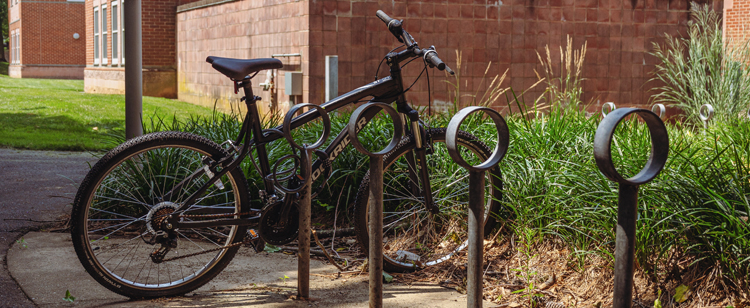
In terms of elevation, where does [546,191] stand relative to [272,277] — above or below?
above

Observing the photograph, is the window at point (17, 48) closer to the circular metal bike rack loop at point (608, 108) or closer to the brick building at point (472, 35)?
the brick building at point (472, 35)

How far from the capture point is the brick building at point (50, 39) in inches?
1459

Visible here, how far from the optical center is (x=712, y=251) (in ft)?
10.2

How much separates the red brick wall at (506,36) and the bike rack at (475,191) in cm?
793

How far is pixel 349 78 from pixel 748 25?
9665mm

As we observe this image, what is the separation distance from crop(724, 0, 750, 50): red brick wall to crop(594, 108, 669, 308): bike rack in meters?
14.6

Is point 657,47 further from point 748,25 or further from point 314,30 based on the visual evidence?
point 314,30

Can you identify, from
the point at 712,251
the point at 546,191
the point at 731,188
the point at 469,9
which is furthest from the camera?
the point at 469,9

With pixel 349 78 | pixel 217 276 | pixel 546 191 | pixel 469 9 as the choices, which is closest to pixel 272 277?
pixel 217 276

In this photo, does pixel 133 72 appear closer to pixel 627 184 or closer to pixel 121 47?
pixel 627 184

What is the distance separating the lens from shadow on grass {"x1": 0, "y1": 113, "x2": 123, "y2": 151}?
29.1ft

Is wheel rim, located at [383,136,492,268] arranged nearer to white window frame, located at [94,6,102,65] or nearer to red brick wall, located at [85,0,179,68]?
red brick wall, located at [85,0,179,68]

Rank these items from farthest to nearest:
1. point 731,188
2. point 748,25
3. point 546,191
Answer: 1. point 748,25
2. point 546,191
3. point 731,188

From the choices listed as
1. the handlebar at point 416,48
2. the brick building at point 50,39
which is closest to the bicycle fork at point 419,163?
the handlebar at point 416,48
